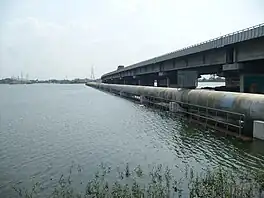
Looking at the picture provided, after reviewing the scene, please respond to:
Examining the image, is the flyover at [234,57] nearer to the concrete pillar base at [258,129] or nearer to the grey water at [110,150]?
the grey water at [110,150]

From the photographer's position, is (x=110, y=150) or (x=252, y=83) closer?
(x=110, y=150)

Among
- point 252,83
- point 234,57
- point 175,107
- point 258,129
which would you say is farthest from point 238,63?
point 258,129

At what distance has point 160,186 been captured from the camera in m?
12.8

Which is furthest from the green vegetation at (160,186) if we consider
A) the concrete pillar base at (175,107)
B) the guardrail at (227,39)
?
the concrete pillar base at (175,107)

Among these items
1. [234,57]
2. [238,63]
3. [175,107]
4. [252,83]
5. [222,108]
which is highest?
[234,57]

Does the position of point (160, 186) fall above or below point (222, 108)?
below

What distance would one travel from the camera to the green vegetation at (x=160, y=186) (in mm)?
11594

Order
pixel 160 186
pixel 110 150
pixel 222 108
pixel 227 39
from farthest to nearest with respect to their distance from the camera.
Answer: pixel 227 39 < pixel 222 108 < pixel 110 150 < pixel 160 186

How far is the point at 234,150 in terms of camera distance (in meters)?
19.5

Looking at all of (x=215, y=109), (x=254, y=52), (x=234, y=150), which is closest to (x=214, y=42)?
(x=254, y=52)

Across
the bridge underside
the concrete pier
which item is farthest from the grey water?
the bridge underside

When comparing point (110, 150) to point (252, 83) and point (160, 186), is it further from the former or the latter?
point (252, 83)

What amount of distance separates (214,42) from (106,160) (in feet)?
81.8

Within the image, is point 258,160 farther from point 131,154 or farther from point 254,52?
point 254,52
